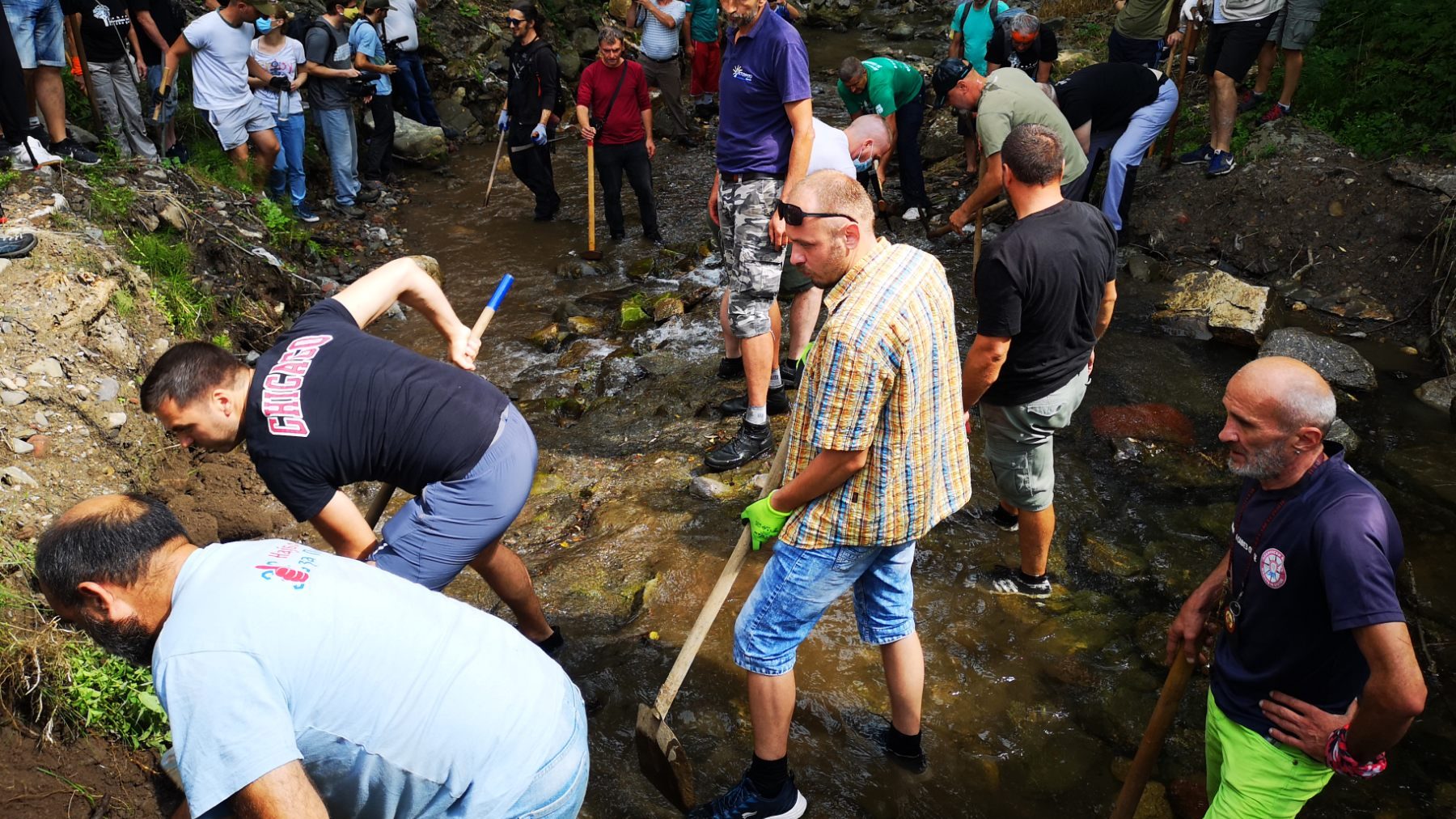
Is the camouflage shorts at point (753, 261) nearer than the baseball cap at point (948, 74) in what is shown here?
Yes

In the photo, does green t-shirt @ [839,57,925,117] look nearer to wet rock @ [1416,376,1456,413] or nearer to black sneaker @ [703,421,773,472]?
black sneaker @ [703,421,773,472]

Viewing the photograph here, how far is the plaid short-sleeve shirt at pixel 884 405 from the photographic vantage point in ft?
8.55

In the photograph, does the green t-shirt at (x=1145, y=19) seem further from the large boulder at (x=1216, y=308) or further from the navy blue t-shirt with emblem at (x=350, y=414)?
the navy blue t-shirt with emblem at (x=350, y=414)

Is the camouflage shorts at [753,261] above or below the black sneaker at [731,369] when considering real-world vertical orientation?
above

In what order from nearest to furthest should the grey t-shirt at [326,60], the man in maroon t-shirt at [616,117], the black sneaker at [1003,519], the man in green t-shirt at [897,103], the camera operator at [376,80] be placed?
the black sneaker at [1003,519] → the man in green t-shirt at [897,103] → the man in maroon t-shirt at [616,117] → the grey t-shirt at [326,60] → the camera operator at [376,80]

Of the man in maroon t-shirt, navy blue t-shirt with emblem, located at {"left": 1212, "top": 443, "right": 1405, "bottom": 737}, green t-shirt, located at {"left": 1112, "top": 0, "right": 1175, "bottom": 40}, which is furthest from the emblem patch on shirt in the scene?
green t-shirt, located at {"left": 1112, "top": 0, "right": 1175, "bottom": 40}

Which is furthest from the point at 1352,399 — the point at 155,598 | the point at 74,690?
the point at 74,690

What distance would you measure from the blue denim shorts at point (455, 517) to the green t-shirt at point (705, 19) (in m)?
9.62

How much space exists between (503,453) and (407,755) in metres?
1.28

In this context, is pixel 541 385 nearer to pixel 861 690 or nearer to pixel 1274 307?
pixel 861 690

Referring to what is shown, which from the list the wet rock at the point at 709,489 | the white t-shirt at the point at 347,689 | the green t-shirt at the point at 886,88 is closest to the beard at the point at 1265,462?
the white t-shirt at the point at 347,689

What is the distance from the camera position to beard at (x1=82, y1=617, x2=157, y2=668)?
1.89m

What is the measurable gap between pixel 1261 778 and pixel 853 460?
1.30 m

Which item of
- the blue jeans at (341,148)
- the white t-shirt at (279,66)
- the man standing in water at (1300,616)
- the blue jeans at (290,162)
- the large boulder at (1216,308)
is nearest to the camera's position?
the man standing in water at (1300,616)
